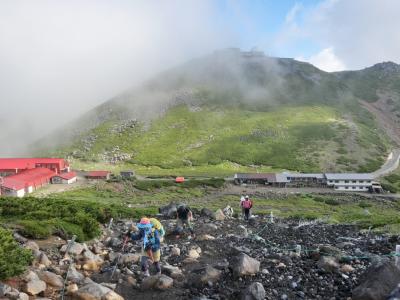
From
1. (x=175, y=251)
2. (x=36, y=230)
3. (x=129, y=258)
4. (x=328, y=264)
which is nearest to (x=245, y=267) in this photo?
(x=328, y=264)

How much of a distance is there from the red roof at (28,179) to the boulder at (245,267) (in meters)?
88.0

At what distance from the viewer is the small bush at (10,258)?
14.1m

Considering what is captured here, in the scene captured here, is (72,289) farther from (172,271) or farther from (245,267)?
(245,267)

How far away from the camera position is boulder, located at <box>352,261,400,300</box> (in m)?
11.8

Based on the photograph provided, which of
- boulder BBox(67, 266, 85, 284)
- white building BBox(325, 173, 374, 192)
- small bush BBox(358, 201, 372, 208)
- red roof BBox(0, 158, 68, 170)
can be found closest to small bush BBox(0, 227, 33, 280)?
boulder BBox(67, 266, 85, 284)

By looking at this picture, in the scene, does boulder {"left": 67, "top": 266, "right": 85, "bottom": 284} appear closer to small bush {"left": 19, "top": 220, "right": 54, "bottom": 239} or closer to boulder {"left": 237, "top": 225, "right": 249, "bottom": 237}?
small bush {"left": 19, "top": 220, "right": 54, "bottom": 239}

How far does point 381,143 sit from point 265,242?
165m

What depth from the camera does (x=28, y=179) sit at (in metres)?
A: 102

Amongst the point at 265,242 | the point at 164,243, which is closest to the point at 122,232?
the point at 164,243

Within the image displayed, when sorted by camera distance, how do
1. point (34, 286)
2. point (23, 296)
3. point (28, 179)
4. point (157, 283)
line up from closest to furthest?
point (23, 296) < point (34, 286) < point (157, 283) < point (28, 179)

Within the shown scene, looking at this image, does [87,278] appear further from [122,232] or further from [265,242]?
[122,232]

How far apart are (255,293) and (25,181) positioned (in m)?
96.4

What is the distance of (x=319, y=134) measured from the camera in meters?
170

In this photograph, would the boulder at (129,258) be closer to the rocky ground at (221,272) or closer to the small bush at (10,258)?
the rocky ground at (221,272)
